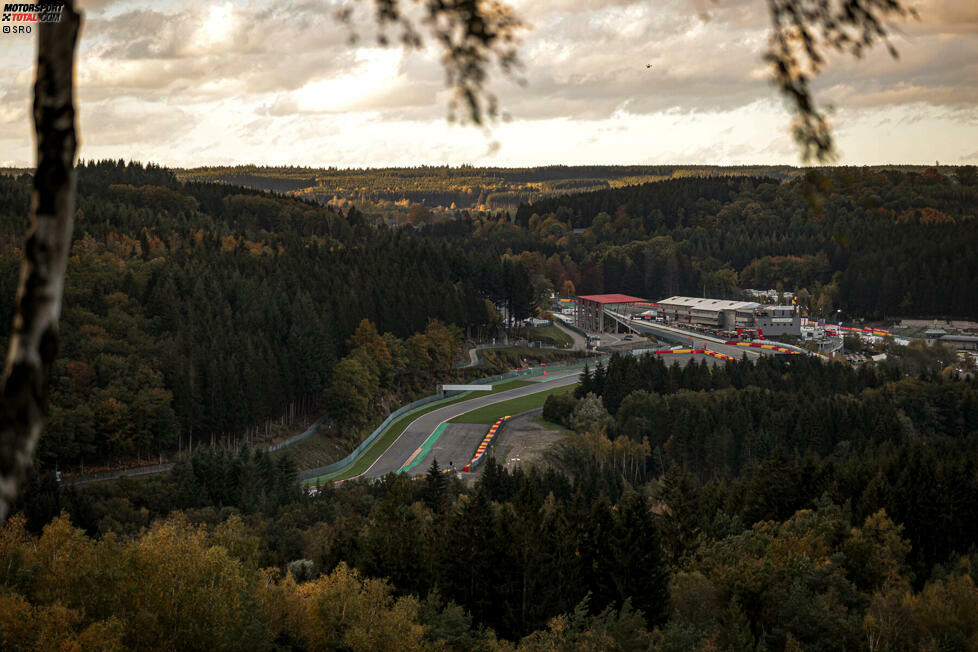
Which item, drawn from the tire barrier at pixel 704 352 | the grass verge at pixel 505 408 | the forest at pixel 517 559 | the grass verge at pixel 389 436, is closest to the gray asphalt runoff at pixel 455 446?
the grass verge at pixel 505 408

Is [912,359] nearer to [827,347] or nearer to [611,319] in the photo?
[827,347]

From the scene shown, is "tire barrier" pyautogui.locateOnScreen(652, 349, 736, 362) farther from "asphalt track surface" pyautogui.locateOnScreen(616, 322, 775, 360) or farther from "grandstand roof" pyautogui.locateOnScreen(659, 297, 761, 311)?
"grandstand roof" pyautogui.locateOnScreen(659, 297, 761, 311)

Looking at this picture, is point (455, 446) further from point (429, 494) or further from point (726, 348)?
point (726, 348)

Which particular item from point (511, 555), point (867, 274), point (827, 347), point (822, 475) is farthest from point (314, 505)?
point (867, 274)

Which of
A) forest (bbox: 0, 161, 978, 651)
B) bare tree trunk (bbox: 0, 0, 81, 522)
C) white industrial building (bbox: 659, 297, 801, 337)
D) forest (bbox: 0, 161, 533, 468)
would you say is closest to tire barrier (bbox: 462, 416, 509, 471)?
forest (bbox: 0, 161, 978, 651)

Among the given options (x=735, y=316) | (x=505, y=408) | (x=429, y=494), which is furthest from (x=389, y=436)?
(x=735, y=316)
